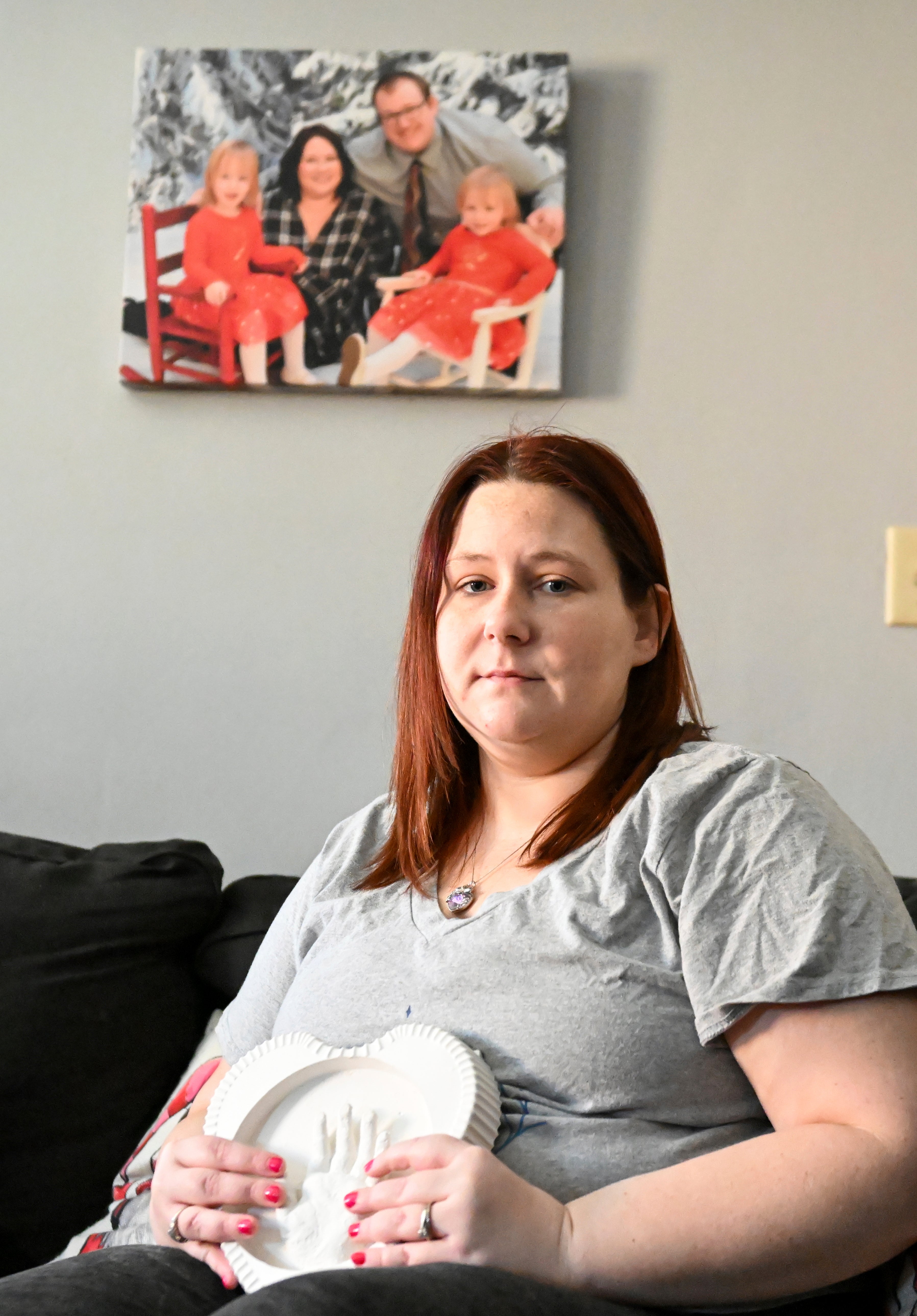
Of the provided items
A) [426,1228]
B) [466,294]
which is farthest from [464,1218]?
[466,294]

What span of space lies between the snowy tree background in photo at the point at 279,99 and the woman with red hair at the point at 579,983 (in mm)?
834

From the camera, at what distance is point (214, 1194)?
835 mm

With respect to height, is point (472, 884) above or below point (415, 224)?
below

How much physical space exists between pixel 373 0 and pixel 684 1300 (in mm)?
1810

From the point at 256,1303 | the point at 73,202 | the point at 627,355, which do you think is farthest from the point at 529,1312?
the point at 73,202

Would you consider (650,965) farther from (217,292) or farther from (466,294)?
(217,292)

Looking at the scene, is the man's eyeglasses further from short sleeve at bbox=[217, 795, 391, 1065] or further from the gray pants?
the gray pants

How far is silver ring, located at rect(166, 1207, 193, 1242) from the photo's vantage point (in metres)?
0.86

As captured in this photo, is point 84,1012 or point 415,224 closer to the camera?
point 84,1012

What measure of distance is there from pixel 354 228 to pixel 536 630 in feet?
3.11

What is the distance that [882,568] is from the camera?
5.52 feet

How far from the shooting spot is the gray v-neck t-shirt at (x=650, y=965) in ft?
2.66

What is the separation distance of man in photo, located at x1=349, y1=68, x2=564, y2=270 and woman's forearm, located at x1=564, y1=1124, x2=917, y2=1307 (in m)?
1.37

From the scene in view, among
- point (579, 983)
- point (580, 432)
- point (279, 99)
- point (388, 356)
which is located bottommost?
point (579, 983)
